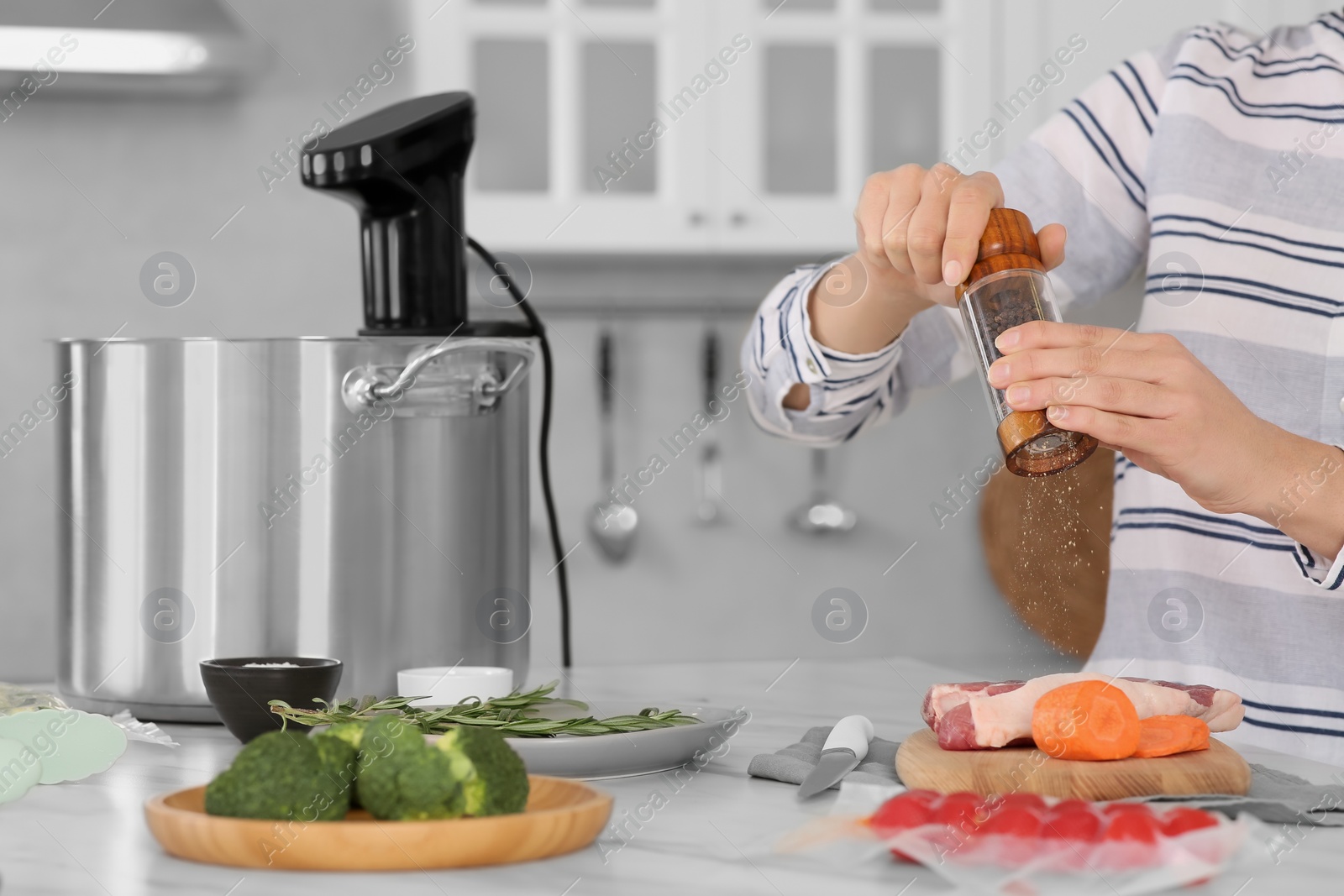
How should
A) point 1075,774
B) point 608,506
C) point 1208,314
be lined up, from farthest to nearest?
point 608,506
point 1208,314
point 1075,774

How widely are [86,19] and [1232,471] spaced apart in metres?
1.61

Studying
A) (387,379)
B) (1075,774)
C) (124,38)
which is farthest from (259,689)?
(124,38)

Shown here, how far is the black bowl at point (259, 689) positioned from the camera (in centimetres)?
69

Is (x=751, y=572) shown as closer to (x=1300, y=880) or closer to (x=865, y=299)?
(x=865, y=299)

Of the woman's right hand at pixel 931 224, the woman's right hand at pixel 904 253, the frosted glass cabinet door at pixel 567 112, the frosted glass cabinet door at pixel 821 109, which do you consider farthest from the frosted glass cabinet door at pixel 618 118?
the woman's right hand at pixel 931 224

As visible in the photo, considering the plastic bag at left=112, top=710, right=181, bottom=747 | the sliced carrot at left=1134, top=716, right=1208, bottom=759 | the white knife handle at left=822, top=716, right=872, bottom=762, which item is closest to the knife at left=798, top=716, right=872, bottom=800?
the white knife handle at left=822, top=716, right=872, bottom=762

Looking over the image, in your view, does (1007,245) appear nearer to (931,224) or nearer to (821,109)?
(931,224)

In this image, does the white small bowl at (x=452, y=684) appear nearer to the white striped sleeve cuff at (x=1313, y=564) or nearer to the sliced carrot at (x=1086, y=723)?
the sliced carrot at (x=1086, y=723)

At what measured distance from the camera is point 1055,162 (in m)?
1.08

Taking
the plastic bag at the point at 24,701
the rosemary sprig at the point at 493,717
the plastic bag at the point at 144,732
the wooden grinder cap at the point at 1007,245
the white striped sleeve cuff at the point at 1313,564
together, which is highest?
the wooden grinder cap at the point at 1007,245

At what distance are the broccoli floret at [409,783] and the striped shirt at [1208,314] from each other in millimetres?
606

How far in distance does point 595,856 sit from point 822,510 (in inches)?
69.3

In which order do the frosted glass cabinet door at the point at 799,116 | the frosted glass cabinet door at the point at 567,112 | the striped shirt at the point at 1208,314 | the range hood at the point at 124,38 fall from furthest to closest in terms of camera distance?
the frosted glass cabinet door at the point at 799,116
the frosted glass cabinet door at the point at 567,112
the range hood at the point at 124,38
the striped shirt at the point at 1208,314

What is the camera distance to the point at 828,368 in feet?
3.30
